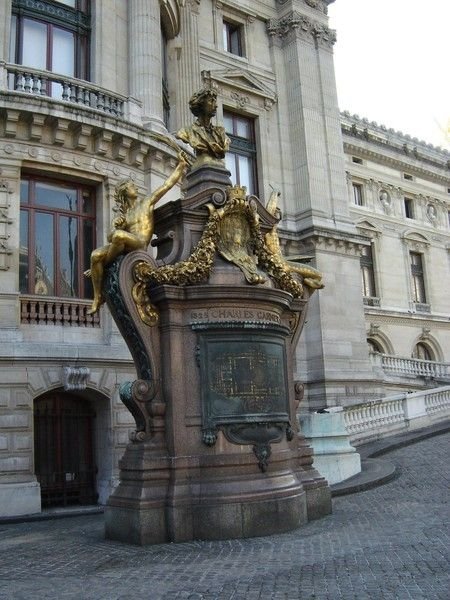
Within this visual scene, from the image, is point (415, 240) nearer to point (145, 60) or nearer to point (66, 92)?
point (145, 60)

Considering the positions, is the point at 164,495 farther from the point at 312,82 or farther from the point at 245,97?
the point at 312,82

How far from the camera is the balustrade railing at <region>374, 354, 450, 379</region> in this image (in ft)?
100

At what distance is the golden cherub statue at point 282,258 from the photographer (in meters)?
10.5

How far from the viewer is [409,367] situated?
104 feet

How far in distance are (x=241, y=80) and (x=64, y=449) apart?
60.6ft

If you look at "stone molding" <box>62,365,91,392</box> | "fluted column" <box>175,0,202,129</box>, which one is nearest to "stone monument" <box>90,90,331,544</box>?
"stone molding" <box>62,365,91,392</box>

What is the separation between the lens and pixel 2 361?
15.3 m

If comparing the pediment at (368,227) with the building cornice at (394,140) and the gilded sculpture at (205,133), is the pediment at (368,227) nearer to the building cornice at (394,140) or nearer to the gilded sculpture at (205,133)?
the building cornice at (394,140)

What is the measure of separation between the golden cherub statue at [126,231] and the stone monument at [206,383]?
31mm

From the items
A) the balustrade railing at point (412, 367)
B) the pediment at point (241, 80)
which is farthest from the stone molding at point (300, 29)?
the balustrade railing at point (412, 367)

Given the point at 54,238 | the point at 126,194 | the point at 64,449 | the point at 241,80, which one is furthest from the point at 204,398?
the point at 241,80

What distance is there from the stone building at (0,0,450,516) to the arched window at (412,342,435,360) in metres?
6.67

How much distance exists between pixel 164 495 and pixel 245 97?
2324 cm

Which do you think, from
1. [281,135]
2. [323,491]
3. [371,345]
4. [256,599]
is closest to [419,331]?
[371,345]
